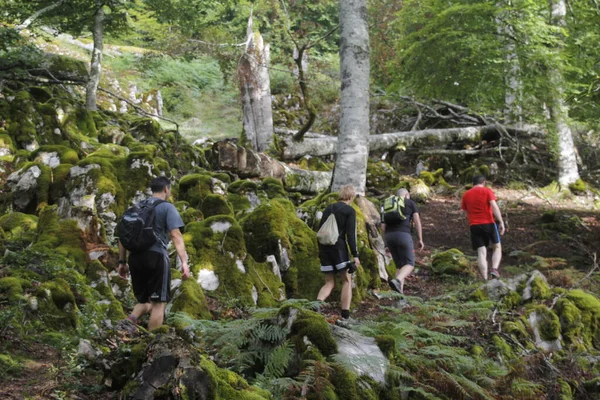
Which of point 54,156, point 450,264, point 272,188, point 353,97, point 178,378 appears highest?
point 353,97

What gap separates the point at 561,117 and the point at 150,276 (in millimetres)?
12124

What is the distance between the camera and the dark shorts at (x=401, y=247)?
8195 mm

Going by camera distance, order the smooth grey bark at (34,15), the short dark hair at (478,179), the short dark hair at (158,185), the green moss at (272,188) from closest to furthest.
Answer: the short dark hair at (158,185) → the short dark hair at (478,179) → the smooth grey bark at (34,15) → the green moss at (272,188)

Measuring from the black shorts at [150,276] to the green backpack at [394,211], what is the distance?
4.26m

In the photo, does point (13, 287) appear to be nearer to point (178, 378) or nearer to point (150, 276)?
point (150, 276)

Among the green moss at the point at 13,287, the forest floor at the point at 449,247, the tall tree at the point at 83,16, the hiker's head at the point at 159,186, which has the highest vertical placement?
the tall tree at the point at 83,16

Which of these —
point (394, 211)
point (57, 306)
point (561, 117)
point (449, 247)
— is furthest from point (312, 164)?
point (57, 306)

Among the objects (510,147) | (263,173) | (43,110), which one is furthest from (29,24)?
(510,147)

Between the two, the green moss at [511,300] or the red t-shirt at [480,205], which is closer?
the green moss at [511,300]

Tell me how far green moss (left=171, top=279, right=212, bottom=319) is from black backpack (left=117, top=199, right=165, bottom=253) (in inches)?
42.5

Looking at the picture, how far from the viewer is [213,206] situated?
8531mm

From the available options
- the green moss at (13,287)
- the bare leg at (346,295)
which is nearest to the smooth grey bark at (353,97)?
the bare leg at (346,295)

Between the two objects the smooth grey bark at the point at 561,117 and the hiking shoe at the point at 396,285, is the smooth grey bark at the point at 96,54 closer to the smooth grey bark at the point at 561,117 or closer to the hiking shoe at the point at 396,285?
the hiking shoe at the point at 396,285

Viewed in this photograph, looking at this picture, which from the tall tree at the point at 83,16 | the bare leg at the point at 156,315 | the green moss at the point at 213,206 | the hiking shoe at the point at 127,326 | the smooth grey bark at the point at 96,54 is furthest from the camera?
the smooth grey bark at the point at 96,54
